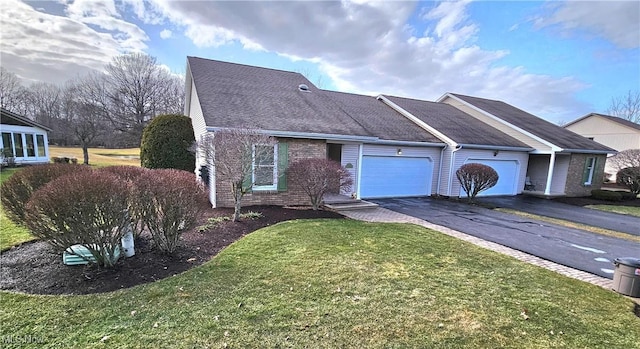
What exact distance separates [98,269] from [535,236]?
10.1 m

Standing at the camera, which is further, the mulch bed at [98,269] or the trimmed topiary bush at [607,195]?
the trimmed topiary bush at [607,195]

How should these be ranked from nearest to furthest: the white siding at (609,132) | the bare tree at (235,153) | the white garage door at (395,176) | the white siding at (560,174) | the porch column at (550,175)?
the bare tree at (235,153)
the white garage door at (395,176)
the porch column at (550,175)
the white siding at (560,174)
the white siding at (609,132)

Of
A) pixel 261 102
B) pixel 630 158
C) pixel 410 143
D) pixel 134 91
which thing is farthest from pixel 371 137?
pixel 134 91

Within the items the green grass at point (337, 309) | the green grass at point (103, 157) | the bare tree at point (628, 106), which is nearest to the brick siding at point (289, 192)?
the green grass at point (337, 309)

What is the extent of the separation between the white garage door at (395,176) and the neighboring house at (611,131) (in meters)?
22.6

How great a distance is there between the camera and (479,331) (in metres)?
3.21

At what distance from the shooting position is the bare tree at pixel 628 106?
1469 inches

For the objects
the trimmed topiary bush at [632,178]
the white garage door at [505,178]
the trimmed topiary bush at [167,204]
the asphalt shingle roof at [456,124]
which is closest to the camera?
the trimmed topiary bush at [167,204]

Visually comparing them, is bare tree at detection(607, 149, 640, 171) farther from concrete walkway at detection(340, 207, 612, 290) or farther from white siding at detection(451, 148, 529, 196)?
concrete walkway at detection(340, 207, 612, 290)

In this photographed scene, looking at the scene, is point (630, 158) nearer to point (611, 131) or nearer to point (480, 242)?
point (611, 131)

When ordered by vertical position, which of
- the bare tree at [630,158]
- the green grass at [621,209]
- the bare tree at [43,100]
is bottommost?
the green grass at [621,209]

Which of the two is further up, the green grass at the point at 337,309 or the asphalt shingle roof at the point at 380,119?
→ the asphalt shingle roof at the point at 380,119

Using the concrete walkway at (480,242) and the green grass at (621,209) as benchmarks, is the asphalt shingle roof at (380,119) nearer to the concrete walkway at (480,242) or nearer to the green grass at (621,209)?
the concrete walkway at (480,242)

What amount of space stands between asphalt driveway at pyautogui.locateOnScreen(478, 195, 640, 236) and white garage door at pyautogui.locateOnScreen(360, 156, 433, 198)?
3345 millimetres
